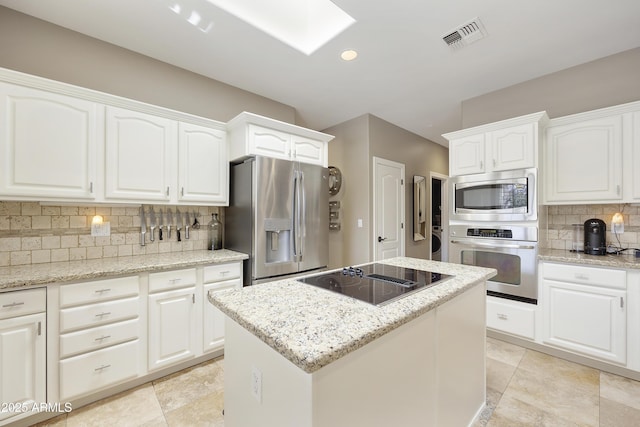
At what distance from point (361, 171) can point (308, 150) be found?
1101 millimetres

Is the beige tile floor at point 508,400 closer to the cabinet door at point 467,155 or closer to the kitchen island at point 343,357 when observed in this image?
the kitchen island at point 343,357

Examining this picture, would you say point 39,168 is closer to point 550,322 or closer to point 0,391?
point 0,391

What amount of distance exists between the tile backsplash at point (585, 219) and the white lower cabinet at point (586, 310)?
599mm

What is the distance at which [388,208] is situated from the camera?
4078mm

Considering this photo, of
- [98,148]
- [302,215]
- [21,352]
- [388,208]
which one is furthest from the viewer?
[388,208]

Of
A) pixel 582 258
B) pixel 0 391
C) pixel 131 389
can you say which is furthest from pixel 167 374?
pixel 582 258

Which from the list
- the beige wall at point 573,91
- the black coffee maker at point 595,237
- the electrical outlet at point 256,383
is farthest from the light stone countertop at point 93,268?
the beige wall at point 573,91

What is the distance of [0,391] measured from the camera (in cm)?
150

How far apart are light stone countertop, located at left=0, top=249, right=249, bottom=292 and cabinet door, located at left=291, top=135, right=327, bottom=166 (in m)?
1.23

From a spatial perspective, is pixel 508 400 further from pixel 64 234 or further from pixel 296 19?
pixel 64 234

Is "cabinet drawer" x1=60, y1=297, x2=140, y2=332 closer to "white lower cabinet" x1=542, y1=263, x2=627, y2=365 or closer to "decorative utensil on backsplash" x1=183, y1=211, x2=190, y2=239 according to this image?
"decorative utensil on backsplash" x1=183, y1=211, x2=190, y2=239

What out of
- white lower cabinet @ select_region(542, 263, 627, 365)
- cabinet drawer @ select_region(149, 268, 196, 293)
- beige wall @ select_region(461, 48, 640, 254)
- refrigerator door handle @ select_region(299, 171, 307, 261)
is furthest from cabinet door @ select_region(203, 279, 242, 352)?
beige wall @ select_region(461, 48, 640, 254)

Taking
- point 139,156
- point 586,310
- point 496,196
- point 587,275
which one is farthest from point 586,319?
point 139,156

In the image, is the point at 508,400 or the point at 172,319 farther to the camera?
the point at 172,319
